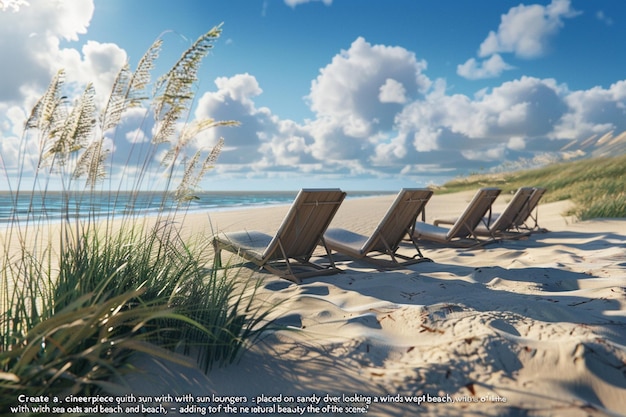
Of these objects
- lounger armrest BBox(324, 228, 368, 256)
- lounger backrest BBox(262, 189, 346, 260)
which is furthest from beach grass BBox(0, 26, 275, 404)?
lounger armrest BBox(324, 228, 368, 256)

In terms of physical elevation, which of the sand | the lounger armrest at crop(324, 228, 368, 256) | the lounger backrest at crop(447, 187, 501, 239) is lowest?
the sand

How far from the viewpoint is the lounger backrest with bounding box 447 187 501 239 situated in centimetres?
684

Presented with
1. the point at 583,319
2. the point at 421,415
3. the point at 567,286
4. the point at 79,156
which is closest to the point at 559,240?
the point at 567,286

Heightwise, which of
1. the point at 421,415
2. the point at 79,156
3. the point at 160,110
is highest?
the point at 160,110

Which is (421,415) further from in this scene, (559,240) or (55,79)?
(559,240)

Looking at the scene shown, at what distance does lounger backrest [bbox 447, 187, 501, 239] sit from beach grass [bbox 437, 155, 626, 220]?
4513mm

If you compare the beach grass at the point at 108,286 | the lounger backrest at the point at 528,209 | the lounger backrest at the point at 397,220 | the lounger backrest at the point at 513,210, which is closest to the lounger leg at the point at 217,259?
the beach grass at the point at 108,286

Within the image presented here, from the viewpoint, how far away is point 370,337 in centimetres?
271

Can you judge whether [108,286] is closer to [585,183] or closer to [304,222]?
[304,222]

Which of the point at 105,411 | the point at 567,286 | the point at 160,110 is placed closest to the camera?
the point at 105,411

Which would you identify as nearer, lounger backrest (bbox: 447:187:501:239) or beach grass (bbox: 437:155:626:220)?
lounger backrest (bbox: 447:187:501:239)

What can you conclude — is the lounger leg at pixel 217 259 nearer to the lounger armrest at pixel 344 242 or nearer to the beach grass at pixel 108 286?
the beach grass at pixel 108 286

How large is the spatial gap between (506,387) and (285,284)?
9.10 ft

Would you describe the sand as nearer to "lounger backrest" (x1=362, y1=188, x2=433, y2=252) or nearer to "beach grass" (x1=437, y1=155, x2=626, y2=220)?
"lounger backrest" (x1=362, y1=188, x2=433, y2=252)
